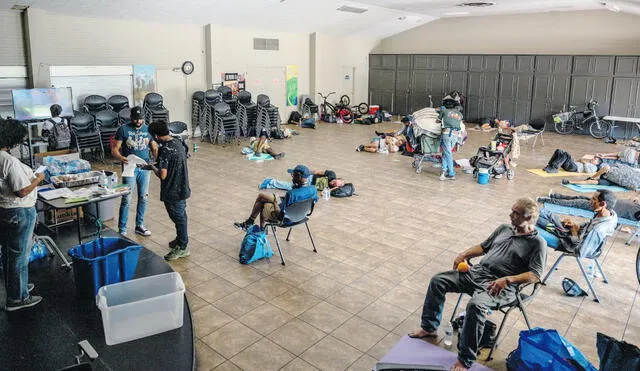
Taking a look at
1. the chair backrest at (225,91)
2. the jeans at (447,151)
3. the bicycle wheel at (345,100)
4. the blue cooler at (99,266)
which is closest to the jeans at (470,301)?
the blue cooler at (99,266)

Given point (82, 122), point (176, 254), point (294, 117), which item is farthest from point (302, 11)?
point (176, 254)

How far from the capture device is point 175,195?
17.0ft

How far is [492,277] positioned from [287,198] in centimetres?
229

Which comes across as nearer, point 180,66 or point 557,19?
point 180,66

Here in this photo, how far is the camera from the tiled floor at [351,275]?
12.9ft

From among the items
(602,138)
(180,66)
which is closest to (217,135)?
(180,66)

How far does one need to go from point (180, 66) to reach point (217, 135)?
2011mm

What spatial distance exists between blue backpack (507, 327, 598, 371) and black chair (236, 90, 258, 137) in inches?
418

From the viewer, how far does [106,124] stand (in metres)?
10.6

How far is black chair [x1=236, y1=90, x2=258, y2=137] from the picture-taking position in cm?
1317

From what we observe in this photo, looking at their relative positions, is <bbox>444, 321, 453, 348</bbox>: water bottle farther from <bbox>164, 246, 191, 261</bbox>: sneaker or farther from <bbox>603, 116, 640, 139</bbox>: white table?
<bbox>603, 116, 640, 139</bbox>: white table

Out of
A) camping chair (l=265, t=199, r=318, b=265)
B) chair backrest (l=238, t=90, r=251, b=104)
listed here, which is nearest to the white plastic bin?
camping chair (l=265, t=199, r=318, b=265)

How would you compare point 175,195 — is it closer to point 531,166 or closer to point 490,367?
point 490,367

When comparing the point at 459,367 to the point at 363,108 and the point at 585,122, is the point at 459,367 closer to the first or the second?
the point at 585,122
